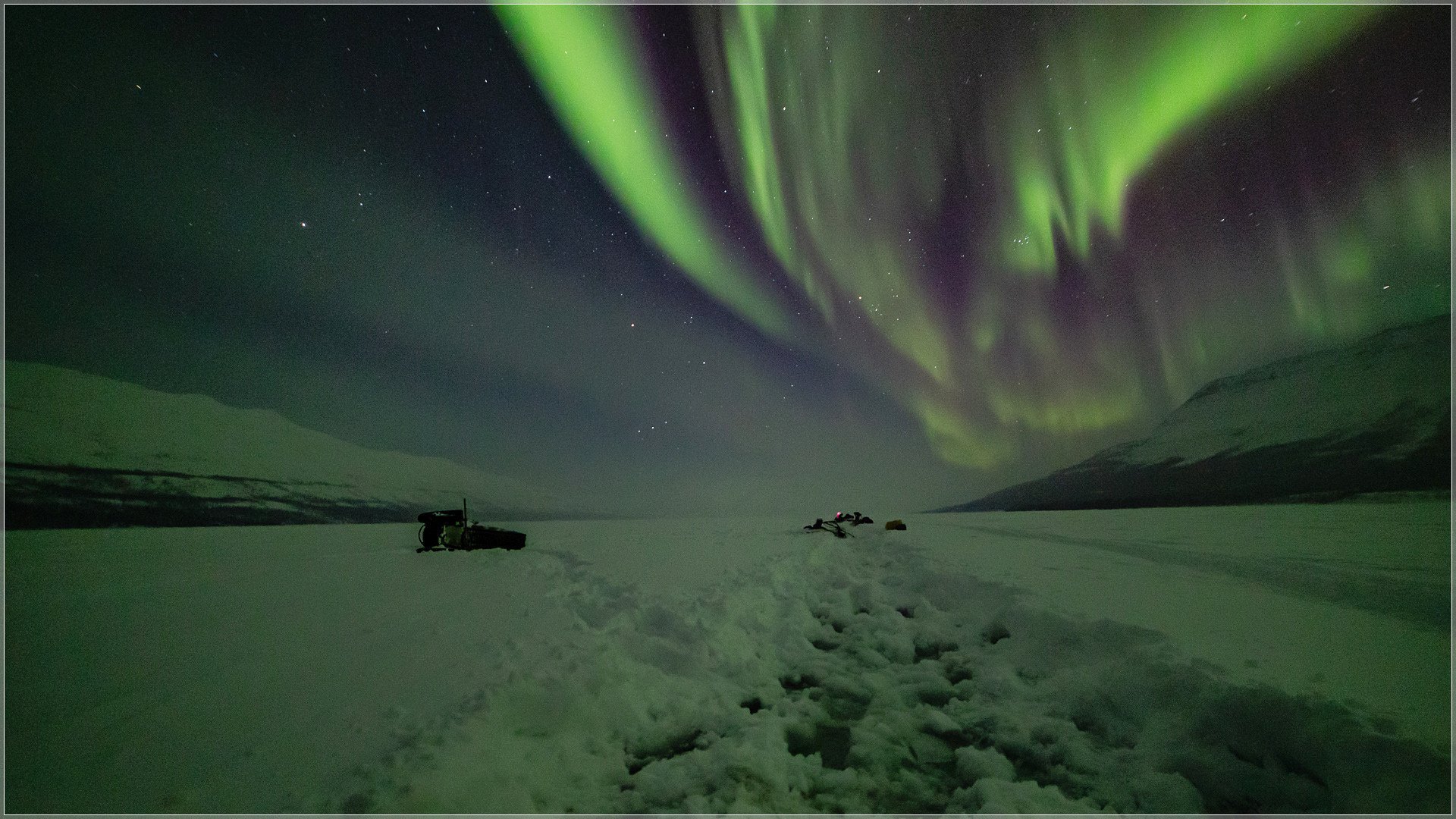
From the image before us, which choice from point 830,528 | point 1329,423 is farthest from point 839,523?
point 1329,423

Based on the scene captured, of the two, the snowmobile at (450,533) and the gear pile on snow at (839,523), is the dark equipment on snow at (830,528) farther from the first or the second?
the snowmobile at (450,533)

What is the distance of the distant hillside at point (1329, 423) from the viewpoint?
5113 inches

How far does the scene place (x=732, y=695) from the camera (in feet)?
16.3

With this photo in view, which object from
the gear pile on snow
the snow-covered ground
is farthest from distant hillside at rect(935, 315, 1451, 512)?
the snow-covered ground

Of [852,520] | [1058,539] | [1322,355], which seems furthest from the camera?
[1322,355]

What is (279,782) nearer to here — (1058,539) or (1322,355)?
(1058,539)

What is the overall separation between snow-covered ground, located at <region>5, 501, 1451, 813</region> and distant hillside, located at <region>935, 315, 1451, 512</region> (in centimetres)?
14263

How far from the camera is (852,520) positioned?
3173cm

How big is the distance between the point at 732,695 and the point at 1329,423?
245 meters

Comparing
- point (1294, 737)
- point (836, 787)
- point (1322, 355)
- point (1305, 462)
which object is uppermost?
point (1322, 355)

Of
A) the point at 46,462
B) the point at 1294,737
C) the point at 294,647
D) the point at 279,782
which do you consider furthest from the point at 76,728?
the point at 46,462

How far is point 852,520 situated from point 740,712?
2873cm

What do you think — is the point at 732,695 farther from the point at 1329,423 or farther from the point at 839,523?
the point at 1329,423

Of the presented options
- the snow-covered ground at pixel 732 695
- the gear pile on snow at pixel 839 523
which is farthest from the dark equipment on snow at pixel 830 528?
the snow-covered ground at pixel 732 695
